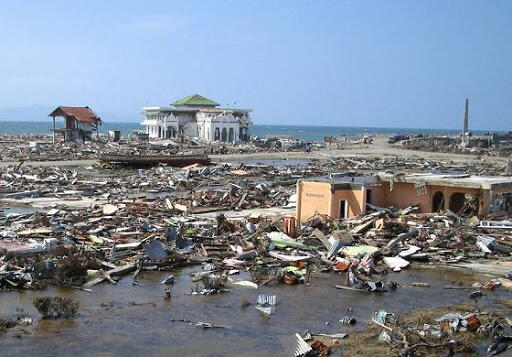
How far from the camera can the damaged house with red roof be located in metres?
68.6

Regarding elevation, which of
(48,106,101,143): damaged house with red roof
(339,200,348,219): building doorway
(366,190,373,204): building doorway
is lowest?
(339,200,348,219): building doorway

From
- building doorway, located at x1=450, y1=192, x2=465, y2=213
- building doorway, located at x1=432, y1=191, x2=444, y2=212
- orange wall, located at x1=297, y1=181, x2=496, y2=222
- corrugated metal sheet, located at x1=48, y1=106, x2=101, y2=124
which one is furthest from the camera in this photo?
corrugated metal sheet, located at x1=48, y1=106, x2=101, y2=124

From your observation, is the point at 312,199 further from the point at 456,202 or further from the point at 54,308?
the point at 54,308

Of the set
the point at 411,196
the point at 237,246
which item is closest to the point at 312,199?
the point at 411,196

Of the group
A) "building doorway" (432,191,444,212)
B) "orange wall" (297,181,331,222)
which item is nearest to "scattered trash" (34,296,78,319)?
"orange wall" (297,181,331,222)

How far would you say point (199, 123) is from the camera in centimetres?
7850

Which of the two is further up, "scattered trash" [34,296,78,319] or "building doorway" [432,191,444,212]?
"building doorway" [432,191,444,212]

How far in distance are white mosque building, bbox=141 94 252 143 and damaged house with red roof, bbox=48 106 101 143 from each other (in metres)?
10.2

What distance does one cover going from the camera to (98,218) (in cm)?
2289

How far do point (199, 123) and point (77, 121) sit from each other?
14825 mm

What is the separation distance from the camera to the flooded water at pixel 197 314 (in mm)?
11367

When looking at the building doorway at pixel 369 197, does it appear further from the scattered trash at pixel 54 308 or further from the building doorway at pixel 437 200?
the scattered trash at pixel 54 308

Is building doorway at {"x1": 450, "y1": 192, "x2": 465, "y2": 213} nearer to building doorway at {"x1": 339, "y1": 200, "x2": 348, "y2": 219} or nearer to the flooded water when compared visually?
building doorway at {"x1": 339, "y1": 200, "x2": 348, "y2": 219}

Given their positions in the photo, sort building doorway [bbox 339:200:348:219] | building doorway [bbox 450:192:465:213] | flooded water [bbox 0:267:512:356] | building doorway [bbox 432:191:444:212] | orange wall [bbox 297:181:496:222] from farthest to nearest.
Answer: building doorway [bbox 450:192:465:213] < building doorway [bbox 432:191:444:212] < building doorway [bbox 339:200:348:219] < orange wall [bbox 297:181:496:222] < flooded water [bbox 0:267:512:356]
